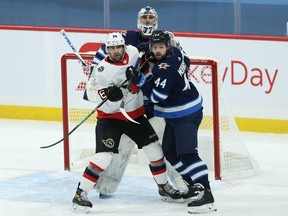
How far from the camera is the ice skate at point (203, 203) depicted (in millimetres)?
6230

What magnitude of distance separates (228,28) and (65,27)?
4.86 ft

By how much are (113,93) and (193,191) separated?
0.75m

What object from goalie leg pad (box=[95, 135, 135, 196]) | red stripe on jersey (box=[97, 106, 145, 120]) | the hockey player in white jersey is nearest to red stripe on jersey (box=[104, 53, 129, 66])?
the hockey player in white jersey

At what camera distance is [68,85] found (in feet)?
25.3

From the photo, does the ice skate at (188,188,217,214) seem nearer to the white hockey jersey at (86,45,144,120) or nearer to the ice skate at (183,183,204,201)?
the ice skate at (183,183,204,201)

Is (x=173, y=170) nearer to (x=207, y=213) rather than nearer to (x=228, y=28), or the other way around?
(x=207, y=213)

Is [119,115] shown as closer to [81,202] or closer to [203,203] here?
[81,202]

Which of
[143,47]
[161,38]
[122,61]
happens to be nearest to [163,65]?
[161,38]

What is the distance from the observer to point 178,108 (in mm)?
6324

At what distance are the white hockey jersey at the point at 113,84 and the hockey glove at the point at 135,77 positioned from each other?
0.30ft

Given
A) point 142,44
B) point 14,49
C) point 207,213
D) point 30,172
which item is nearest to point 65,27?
point 14,49

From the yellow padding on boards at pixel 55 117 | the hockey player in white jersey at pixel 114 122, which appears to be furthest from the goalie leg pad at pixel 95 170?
the yellow padding on boards at pixel 55 117

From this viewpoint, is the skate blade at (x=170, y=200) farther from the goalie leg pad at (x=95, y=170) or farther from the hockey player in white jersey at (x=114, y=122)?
the goalie leg pad at (x=95, y=170)

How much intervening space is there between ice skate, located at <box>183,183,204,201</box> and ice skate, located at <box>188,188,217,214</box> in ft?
0.11
